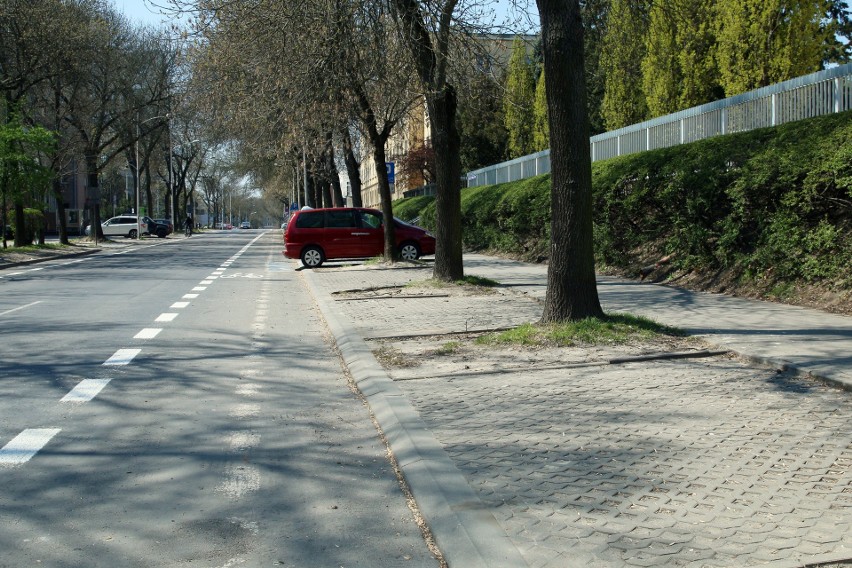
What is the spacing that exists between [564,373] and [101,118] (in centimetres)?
4347

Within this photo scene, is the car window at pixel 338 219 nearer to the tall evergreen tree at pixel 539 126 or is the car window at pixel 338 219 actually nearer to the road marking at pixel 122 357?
the tall evergreen tree at pixel 539 126

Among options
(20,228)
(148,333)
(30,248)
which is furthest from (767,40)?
(20,228)

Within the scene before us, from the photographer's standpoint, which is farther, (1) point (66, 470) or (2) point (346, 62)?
(2) point (346, 62)

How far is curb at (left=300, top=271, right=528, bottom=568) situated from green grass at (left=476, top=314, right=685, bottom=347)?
6.94ft

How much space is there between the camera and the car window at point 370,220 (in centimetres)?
2770

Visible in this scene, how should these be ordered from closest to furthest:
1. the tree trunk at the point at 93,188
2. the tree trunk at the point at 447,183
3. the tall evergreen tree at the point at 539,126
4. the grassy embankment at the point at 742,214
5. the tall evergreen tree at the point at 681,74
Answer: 1. the grassy embankment at the point at 742,214
2. the tree trunk at the point at 447,183
3. the tall evergreen tree at the point at 681,74
4. the tall evergreen tree at the point at 539,126
5. the tree trunk at the point at 93,188

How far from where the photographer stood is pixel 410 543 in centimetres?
441

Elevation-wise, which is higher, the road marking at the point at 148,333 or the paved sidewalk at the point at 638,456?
the road marking at the point at 148,333

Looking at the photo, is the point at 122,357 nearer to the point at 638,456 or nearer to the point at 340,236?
the point at 638,456

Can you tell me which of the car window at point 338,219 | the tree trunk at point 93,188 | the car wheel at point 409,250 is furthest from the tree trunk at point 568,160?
the tree trunk at point 93,188

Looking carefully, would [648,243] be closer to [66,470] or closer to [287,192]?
[66,470]

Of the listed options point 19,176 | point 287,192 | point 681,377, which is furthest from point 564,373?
point 287,192

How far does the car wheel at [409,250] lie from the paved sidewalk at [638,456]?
1719 centimetres

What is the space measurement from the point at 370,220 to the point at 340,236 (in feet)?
3.42
